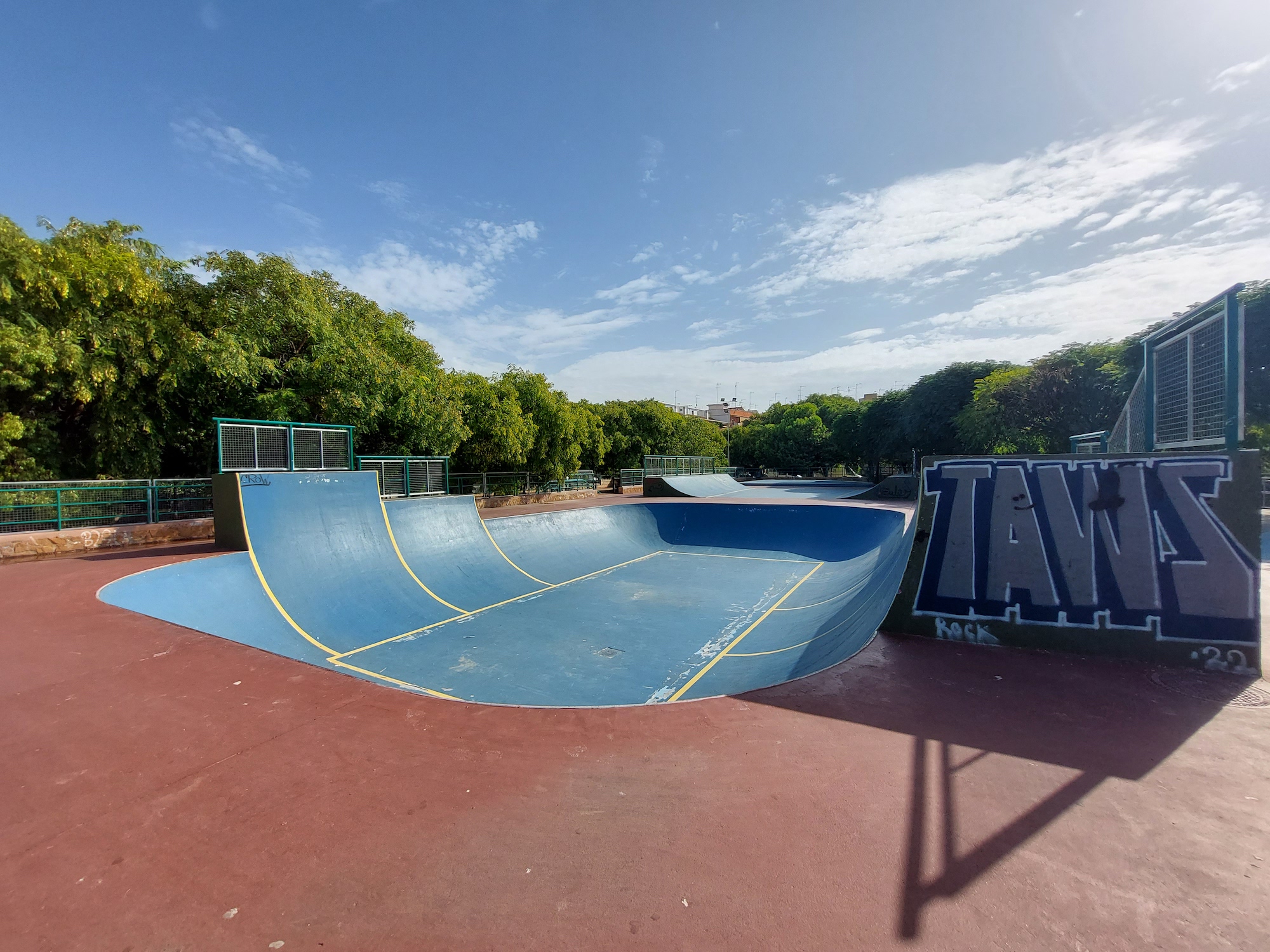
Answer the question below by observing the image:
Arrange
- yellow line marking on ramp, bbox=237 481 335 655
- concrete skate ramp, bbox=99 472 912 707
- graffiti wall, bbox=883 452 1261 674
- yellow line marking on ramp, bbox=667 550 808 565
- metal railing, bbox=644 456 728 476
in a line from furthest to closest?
1. metal railing, bbox=644 456 728 476
2. yellow line marking on ramp, bbox=667 550 808 565
3. yellow line marking on ramp, bbox=237 481 335 655
4. concrete skate ramp, bbox=99 472 912 707
5. graffiti wall, bbox=883 452 1261 674

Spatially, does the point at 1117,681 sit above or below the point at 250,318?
below

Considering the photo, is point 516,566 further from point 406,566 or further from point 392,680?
point 392,680

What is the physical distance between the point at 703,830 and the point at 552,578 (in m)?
10.3

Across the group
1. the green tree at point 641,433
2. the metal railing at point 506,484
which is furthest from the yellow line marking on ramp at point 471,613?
the green tree at point 641,433

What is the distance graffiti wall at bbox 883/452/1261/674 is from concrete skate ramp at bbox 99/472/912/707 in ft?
3.47

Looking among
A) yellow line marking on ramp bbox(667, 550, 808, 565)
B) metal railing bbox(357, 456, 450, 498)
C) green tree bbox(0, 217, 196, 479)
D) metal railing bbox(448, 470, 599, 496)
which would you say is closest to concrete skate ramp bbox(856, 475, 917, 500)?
yellow line marking on ramp bbox(667, 550, 808, 565)

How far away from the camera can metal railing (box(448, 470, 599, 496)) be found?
2105 cm

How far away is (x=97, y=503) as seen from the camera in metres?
11.3

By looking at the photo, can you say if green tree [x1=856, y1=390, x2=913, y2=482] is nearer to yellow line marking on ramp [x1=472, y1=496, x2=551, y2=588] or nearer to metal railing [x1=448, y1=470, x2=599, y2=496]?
metal railing [x1=448, y1=470, x2=599, y2=496]

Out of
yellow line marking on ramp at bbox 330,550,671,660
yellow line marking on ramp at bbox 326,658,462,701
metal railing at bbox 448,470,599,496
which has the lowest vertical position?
yellow line marking on ramp at bbox 330,550,671,660

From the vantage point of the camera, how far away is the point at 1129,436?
857 cm

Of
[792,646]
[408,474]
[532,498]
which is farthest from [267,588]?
[532,498]

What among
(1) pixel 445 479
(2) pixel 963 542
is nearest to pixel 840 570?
(2) pixel 963 542

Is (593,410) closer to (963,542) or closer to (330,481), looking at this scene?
(330,481)
